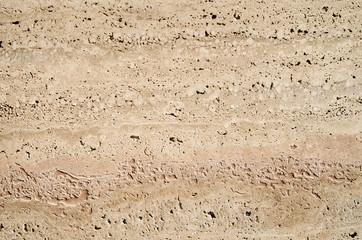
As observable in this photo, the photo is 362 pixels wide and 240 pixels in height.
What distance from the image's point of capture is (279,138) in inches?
54.0

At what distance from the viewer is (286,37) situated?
53.6 inches

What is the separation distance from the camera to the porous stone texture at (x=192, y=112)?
4.48 feet

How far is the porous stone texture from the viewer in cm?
137

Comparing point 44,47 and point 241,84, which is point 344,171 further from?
point 44,47

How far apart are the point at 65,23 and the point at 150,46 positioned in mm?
424

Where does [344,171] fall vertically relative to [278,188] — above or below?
above

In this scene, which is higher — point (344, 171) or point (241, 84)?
point (241, 84)

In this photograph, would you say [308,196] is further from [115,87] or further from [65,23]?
[65,23]

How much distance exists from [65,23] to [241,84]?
2.94 ft

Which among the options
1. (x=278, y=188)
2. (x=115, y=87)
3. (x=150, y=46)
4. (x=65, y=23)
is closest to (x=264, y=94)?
(x=278, y=188)

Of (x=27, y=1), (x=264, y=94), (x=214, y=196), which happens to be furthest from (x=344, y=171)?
(x=27, y=1)

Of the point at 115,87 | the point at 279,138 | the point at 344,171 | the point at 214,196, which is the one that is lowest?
the point at 214,196

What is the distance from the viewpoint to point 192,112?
138cm

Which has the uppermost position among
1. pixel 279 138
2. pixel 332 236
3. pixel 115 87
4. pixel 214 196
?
pixel 115 87
